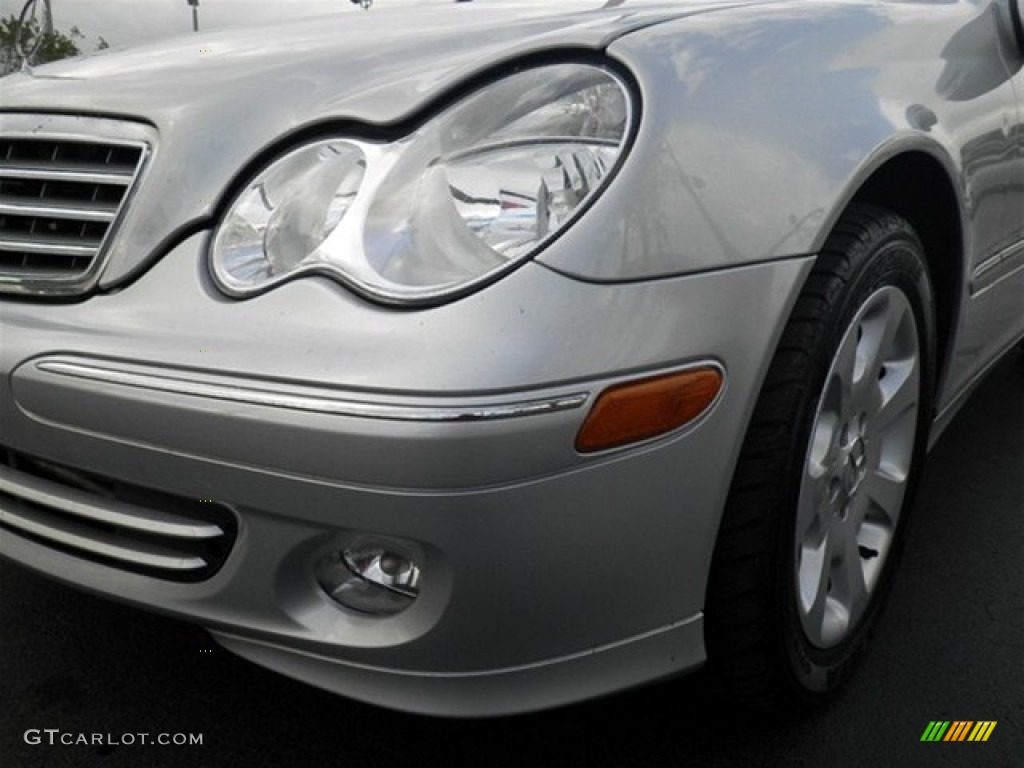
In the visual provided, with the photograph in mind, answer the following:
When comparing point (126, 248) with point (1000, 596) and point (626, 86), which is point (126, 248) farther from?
point (1000, 596)

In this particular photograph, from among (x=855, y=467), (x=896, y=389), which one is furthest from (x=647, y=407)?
(x=896, y=389)

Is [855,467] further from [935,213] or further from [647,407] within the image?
[647,407]

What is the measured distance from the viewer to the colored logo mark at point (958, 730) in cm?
170

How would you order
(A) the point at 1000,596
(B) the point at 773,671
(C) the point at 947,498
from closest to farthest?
1. (B) the point at 773,671
2. (A) the point at 1000,596
3. (C) the point at 947,498

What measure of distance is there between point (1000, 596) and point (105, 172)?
1.98m

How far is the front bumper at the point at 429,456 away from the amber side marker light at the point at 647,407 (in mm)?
16

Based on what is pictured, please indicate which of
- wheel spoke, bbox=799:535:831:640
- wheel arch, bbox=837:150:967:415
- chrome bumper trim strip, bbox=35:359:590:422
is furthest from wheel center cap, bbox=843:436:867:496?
chrome bumper trim strip, bbox=35:359:590:422

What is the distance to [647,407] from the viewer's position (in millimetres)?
1191

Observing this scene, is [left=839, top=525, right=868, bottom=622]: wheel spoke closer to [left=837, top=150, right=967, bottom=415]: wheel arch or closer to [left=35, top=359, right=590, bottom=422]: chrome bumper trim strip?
[left=837, top=150, right=967, bottom=415]: wheel arch

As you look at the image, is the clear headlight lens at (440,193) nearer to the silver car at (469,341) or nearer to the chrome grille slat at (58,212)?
the silver car at (469,341)

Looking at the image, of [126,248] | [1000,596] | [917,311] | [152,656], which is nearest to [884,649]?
[1000,596]

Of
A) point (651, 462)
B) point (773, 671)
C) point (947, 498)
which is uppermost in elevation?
point (651, 462)

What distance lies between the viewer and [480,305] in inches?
44.9

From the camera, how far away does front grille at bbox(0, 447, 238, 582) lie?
1285 mm
